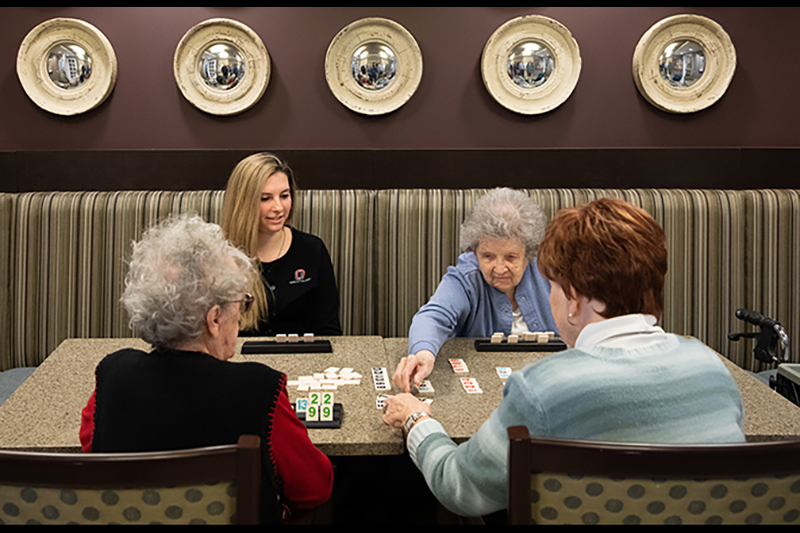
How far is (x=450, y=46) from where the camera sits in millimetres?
3787

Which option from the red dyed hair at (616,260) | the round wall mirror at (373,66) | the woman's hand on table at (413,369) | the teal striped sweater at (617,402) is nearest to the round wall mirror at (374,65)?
the round wall mirror at (373,66)

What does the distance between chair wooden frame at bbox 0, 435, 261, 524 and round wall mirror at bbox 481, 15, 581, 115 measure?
3090 mm

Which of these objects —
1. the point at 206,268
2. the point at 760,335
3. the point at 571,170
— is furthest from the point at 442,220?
the point at 206,268

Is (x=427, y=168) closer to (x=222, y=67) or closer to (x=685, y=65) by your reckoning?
(x=222, y=67)

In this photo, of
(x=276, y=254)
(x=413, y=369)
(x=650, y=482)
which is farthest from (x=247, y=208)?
(x=650, y=482)

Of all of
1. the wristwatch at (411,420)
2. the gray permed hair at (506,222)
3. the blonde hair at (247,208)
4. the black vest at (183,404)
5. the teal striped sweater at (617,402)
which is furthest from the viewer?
the blonde hair at (247,208)

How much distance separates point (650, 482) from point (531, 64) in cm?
309

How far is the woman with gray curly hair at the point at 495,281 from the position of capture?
2463 mm

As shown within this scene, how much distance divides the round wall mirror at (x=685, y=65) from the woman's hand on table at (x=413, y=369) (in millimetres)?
2543

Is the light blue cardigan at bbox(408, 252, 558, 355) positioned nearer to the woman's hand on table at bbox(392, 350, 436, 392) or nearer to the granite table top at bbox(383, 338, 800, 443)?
the granite table top at bbox(383, 338, 800, 443)

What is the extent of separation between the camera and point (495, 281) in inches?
99.9

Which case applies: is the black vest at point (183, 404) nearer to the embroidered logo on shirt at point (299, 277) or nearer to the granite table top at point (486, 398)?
the granite table top at point (486, 398)

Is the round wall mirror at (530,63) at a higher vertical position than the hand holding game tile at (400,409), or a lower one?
higher

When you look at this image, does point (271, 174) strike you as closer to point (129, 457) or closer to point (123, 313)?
point (123, 313)
